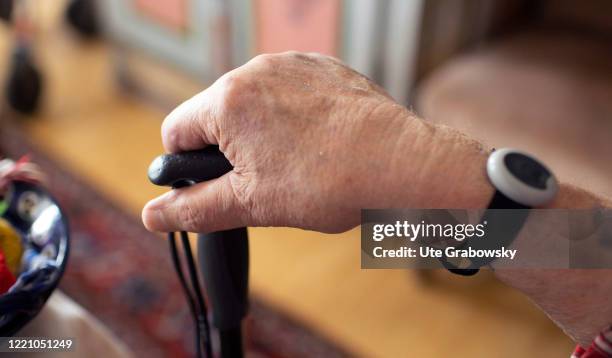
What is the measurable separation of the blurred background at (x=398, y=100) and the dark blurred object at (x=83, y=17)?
65 centimetres

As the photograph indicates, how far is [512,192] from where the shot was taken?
1.58 feet

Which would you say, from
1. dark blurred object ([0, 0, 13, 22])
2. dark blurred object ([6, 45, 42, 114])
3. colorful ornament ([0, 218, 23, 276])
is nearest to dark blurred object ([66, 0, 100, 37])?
dark blurred object ([6, 45, 42, 114])

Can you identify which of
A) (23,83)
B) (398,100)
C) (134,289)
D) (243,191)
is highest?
(243,191)

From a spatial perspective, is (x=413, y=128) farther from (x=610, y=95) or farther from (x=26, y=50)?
(x=26, y=50)

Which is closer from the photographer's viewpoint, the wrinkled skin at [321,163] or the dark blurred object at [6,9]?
the wrinkled skin at [321,163]

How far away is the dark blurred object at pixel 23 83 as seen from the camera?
2.05 metres

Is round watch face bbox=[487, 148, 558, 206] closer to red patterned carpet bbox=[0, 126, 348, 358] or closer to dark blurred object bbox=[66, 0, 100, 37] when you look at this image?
red patterned carpet bbox=[0, 126, 348, 358]

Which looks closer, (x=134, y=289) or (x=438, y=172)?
(x=438, y=172)

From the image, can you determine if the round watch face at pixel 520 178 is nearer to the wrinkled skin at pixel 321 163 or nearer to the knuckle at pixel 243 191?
the wrinkled skin at pixel 321 163

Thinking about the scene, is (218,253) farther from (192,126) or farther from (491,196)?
(491,196)

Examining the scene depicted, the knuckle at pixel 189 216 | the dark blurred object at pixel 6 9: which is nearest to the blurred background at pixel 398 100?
the dark blurred object at pixel 6 9

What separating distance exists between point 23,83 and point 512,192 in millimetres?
1985

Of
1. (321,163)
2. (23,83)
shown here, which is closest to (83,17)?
(23,83)

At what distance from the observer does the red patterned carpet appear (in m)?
1.41
